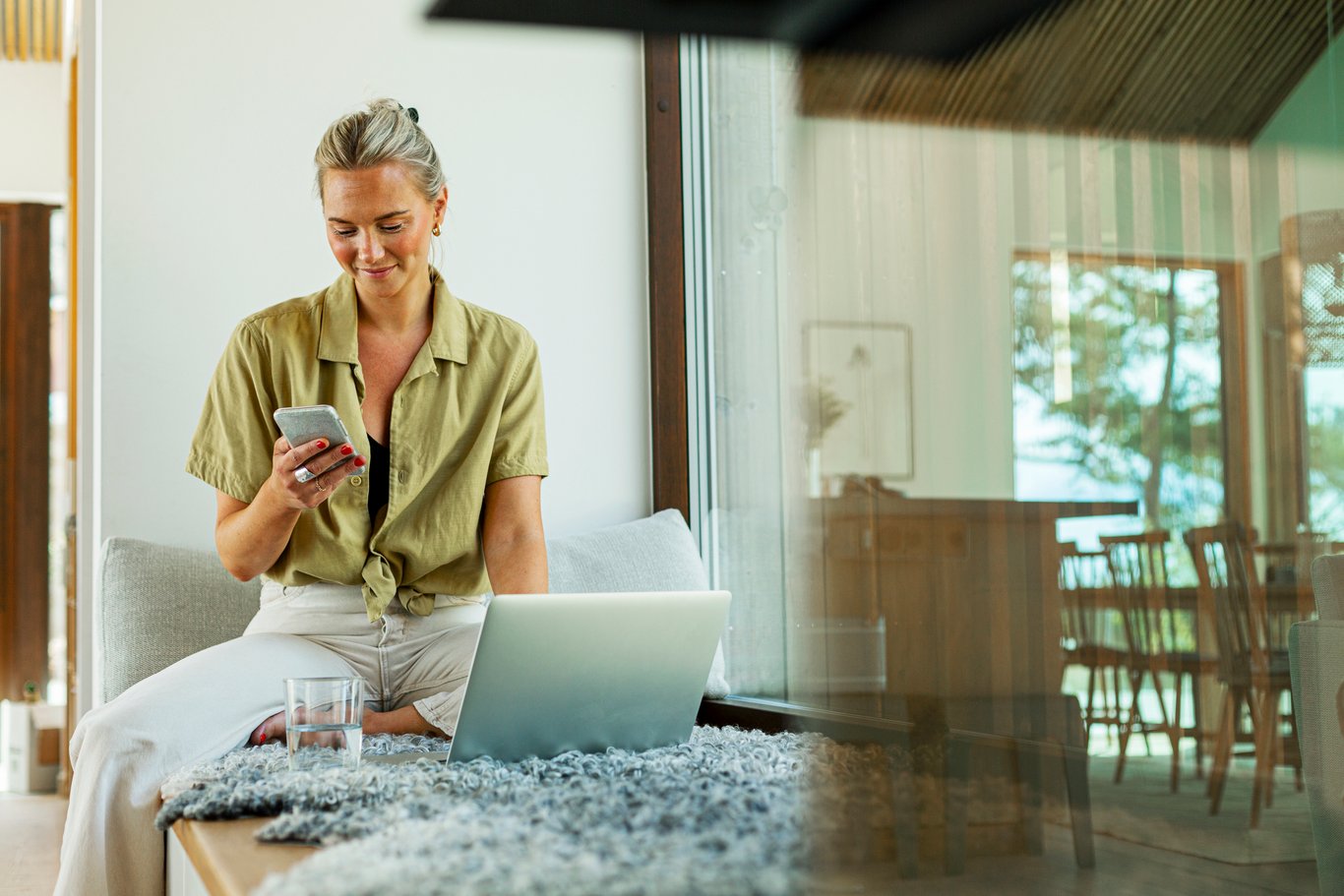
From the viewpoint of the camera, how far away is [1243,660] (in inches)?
35.0

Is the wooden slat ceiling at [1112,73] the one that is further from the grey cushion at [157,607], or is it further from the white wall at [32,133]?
the white wall at [32,133]

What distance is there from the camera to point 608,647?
1.38 metres

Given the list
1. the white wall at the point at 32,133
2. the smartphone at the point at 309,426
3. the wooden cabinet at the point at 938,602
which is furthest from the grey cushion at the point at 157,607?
the white wall at the point at 32,133

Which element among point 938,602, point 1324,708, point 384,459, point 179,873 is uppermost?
point 384,459

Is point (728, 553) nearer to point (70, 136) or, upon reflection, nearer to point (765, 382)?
point (765, 382)

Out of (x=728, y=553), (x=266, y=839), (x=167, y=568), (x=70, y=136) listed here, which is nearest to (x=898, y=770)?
(x=266, y=839)

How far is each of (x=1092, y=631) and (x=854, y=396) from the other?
0.98 ft

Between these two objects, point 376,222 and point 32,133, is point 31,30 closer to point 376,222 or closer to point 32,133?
point 32,133

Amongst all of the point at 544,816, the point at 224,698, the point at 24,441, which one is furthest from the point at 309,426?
the point at 24,441

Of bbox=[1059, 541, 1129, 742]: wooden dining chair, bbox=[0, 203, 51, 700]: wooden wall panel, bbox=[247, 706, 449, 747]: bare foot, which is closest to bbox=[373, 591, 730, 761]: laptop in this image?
bbox=[247, 706, 449, 747]: bare foot

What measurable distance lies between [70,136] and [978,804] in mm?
3251

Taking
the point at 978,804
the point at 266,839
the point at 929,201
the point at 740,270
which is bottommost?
the point at 266,839

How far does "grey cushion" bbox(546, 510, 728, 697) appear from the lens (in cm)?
232

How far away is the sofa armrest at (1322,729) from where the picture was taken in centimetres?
87
